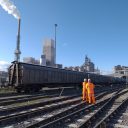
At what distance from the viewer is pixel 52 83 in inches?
1248

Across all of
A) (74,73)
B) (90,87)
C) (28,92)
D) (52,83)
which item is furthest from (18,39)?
(90,87)

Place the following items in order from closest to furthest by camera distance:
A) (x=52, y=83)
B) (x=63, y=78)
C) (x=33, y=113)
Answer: (x=33, y=113)
(x=52, y=83)
(x=63, y=78)

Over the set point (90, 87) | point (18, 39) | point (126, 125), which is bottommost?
point (126, 125)

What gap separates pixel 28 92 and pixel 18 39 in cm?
3027

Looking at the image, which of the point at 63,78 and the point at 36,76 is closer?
the point at 36,76

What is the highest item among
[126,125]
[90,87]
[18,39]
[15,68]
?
[18,39]

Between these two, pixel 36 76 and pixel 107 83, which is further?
pixel 107 83

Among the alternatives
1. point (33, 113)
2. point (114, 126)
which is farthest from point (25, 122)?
point (114, 126)

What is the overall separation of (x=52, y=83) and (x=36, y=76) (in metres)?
4.39

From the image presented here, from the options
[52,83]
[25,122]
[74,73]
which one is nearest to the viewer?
[25,122]

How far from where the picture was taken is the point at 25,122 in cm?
979

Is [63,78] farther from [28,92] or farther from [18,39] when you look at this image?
[18,39]

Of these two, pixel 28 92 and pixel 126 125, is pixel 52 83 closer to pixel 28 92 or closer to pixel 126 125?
pixel 28 92

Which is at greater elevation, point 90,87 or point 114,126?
point 90,87
